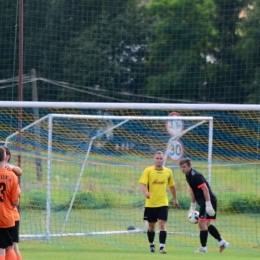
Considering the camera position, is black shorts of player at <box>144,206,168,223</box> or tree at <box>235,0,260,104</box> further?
tree at <box>235,0,260,104</box>

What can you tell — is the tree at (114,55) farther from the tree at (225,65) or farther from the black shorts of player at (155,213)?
the black shorts of player at (155,213)

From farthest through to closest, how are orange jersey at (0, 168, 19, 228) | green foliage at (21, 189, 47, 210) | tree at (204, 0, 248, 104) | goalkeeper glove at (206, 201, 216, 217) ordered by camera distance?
tree at (204, 0, 248, 104) → green foliage at (21, 189, 47, 210) → goalkeeper glove at (206, 201, 216, 217) → orange jersey at (0, 168, 19, 228)

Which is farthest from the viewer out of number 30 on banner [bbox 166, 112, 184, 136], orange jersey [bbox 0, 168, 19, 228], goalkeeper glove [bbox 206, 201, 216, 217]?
number 30 on banner [bbox 166, 112, 184, 136]

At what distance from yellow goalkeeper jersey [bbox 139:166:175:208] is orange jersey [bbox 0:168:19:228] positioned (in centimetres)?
476

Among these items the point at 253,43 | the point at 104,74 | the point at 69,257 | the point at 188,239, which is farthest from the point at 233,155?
the point at 104,74

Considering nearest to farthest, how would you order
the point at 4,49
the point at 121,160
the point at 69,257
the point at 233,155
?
1. the point at 69,257
2. the point at 121,160
3. the point at 233,155
4. the point at 4,49

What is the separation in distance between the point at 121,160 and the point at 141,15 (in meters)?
16.3

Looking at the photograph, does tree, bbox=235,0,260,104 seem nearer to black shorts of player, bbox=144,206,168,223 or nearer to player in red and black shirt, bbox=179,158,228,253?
player in red and black shirt, bbox=179,158,228,253

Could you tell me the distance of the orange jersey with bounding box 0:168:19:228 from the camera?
9.08 meters

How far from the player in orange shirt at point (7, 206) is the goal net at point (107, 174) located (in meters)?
4.87

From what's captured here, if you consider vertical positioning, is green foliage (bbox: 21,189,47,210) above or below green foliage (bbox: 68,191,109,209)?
above

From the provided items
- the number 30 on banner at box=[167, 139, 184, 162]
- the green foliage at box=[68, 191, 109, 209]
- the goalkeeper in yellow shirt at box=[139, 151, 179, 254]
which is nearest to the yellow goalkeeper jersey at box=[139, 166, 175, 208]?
the goalkeeper in yellow shirt at box=[139, 151, 179, 254]

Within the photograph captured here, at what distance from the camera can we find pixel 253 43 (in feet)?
91.5

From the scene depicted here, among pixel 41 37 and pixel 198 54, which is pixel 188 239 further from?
pixel 198 54
